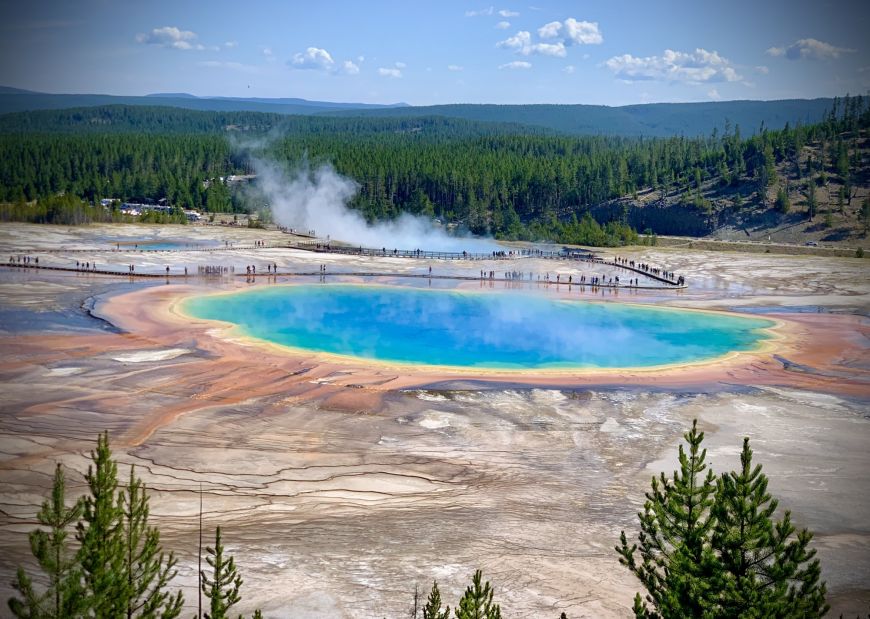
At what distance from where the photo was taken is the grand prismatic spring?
17203 mm

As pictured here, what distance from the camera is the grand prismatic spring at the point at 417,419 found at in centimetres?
1720

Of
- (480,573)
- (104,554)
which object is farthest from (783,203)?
(104,554)

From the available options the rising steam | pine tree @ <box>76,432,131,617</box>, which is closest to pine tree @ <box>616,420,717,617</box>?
pine tree @ <box>76,432,131,617</box>

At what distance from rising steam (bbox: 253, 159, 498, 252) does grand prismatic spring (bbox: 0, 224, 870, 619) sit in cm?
3227

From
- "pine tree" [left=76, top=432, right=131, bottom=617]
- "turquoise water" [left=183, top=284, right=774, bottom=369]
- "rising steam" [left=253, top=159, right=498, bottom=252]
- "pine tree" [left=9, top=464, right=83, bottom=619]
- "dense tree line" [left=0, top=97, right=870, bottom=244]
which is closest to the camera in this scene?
"pine tree" [left=9, top=464, right=83, bottom=619]

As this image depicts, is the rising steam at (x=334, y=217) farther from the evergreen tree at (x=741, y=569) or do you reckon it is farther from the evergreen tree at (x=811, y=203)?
the evergreen tree at (x=741, y=569)

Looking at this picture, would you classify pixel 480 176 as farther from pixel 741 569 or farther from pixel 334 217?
pixel 741 569

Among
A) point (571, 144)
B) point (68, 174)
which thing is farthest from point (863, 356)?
point (571, 144)

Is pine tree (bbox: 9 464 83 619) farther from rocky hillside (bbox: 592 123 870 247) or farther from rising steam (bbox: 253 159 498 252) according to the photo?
rocky hillside (bbox: 592 123 870 247)

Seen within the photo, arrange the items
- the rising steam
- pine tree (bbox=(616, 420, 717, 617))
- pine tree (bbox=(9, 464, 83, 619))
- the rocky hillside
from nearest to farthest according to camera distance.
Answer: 1. pine tree (bbox=(9, 464, 83, 619))
2. pine tree (bbox=(616, 420, 717, 617))
3. the rocky hillside
4. the rising steam

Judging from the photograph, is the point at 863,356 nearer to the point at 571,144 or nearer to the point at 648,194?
the point at 648,194

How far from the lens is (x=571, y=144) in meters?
149

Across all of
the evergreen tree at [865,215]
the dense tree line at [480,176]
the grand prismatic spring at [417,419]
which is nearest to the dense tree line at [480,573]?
the grand prismatic spring at [417,419]

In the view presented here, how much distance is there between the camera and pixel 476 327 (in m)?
44.0
